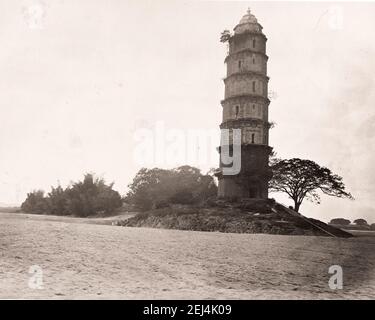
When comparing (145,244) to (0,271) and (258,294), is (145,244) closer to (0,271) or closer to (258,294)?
(0,271)

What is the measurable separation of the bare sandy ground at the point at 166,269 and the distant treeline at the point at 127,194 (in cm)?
3329

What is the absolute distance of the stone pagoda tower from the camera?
40594mm

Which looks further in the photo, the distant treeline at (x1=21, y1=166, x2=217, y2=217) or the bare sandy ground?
the distant treeline at (x1=21, y1=166, x2=217, y2=217)

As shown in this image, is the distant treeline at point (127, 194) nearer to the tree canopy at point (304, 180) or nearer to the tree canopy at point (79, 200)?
the tree canopy at point (79, 200)

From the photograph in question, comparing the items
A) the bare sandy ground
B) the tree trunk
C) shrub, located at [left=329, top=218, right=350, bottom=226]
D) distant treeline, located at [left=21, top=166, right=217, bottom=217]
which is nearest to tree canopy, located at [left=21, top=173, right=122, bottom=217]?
distant treeline, located at [left=21, top=166, right=217, bottom=217]

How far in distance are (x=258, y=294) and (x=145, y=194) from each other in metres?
45.7

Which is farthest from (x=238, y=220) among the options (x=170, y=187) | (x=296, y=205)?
(x=170, y=187)

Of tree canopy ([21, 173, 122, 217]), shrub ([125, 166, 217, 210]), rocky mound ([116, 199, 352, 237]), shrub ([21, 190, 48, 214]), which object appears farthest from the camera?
shrub ([21, 190, 48, 214])

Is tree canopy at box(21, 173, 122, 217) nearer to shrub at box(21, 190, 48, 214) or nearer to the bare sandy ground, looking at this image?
shrub at box(21, 190, 48, 214)

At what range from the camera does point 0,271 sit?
10.1 m

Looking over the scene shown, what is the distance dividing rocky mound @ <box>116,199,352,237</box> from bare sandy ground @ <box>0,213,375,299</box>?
11.4 metres

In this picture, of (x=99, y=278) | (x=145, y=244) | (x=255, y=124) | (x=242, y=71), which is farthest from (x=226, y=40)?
(x=99, y=278)
